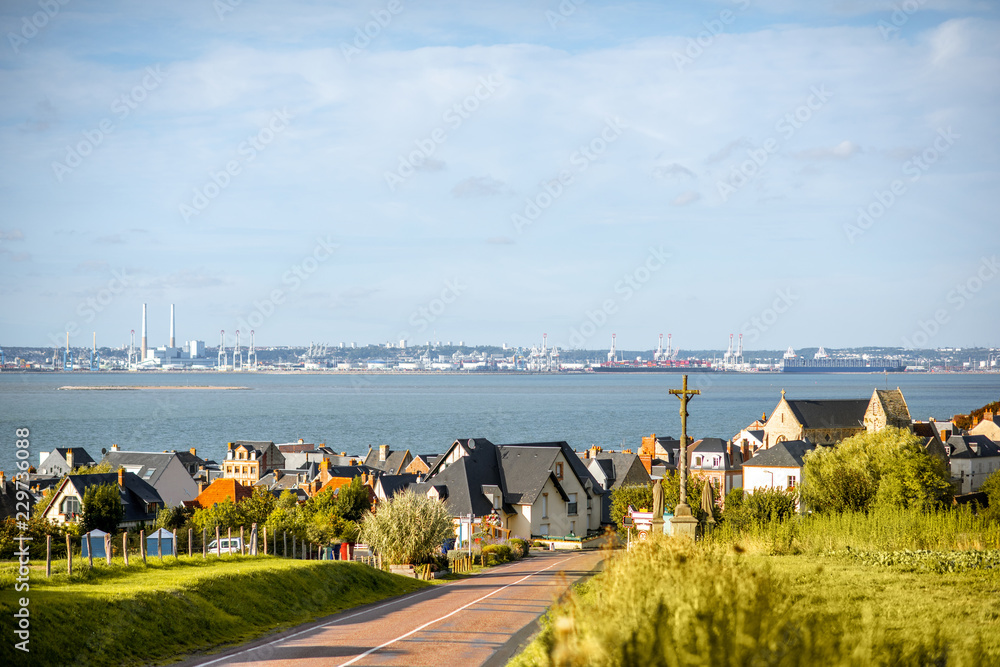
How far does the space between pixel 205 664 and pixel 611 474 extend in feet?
194

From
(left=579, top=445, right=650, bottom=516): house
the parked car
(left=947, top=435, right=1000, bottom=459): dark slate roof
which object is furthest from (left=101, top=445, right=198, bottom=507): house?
(left=947, top=435, right=1000, bottom=459): dark slate roof

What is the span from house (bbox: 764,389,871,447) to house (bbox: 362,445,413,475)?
33.8m

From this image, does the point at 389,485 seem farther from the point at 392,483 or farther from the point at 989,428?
the point at 989,428

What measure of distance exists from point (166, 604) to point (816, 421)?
78154mm

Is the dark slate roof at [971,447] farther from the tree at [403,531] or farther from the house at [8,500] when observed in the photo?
the house at [8,500]

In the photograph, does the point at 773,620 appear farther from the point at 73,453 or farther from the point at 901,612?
the point at 73,453

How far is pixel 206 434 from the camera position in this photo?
152 metres

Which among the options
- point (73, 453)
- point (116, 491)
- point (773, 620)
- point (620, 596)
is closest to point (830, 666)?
point (773, 620)

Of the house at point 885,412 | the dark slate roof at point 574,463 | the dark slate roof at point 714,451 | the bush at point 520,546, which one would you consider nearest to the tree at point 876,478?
the bush at point 520,546

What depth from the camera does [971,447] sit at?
250ft

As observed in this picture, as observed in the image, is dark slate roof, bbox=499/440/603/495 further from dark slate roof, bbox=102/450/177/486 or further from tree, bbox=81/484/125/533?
dark slate roof, bbox=102/450/177/486

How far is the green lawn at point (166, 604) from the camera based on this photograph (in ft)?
53.8

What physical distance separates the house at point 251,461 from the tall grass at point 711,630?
91266 millimetres

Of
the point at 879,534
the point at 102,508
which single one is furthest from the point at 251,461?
the point at 879,534
